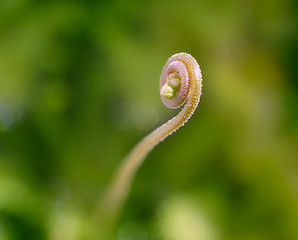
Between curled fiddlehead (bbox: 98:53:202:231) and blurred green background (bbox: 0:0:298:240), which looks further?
blurred green background (bbox: 0:0:298:240)

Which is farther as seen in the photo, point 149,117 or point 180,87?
point 149,117

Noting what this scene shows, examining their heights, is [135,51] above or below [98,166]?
above

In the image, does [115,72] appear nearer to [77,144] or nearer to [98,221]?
[77,144]

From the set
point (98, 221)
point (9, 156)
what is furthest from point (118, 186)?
point (9, 156)

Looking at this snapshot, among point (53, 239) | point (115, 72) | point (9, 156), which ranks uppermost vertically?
point (115, 72)

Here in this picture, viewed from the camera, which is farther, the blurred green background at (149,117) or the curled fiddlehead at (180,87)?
the blurred green background at (149,117)

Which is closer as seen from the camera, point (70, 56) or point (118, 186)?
point (118, 186)
